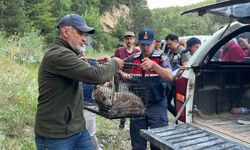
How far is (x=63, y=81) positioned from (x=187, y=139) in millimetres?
1228

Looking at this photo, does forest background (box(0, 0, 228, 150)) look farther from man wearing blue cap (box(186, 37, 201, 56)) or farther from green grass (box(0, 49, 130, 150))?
man wearing blue cap (box(186, 37, 201, 56))

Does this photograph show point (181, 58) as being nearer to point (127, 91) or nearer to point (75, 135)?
point (127, 91)

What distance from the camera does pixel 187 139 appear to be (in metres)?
3.38

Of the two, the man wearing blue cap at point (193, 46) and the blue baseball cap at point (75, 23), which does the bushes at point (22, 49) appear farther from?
the blue baseball cap at point (75, 23)

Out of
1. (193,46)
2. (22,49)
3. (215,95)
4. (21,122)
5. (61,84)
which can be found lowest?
(21,122)

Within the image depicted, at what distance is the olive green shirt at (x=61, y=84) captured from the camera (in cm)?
308

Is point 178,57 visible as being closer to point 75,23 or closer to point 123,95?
point 123,95

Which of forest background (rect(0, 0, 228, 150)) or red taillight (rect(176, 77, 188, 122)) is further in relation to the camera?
forest background (rect(0, 0, 228, 150))

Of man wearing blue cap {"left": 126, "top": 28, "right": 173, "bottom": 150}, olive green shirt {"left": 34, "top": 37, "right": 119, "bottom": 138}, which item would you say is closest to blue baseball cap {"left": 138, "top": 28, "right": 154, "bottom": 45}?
man wearing blue cap {"left": 126, "top": 28, "right": 173, "bottom": 150}

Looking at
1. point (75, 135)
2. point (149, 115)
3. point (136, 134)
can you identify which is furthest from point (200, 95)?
point (75, 135)

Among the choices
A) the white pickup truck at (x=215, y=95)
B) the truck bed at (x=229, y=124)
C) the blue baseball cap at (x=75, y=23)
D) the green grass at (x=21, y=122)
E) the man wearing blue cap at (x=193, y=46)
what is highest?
the blue baseball cap at (x=75, y=23)

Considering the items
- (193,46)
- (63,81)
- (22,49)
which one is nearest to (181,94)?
(63,81)

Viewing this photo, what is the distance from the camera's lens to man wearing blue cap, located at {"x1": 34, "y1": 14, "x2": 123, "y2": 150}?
309cm

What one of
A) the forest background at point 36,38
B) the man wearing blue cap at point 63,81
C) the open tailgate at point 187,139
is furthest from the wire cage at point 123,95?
the forest background at point 36,38
